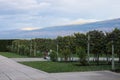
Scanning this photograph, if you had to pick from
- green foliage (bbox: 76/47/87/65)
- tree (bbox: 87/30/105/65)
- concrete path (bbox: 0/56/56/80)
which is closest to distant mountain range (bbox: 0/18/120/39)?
tree (bbox: 87/30/105/65)

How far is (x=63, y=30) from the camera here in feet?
101

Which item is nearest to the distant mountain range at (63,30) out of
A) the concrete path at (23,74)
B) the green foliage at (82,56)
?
the green foliage at (82,56)

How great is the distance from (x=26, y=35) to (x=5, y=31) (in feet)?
32.1

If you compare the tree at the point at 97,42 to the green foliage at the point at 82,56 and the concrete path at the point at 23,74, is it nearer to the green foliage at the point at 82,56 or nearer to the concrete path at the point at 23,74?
the green foliage at the point at 82,56

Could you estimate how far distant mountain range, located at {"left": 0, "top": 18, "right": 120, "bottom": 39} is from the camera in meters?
21.3

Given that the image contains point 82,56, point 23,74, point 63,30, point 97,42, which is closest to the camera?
point 23,74

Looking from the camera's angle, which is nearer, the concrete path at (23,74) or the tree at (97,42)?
the concrete path at (23,74)

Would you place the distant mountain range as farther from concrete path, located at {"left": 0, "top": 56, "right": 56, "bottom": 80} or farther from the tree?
concrete path, located at {"left": 0, "top": 56, "right": 56, "bottom": 80}

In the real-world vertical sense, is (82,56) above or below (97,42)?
below

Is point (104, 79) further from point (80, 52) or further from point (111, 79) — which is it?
point (80, 52)

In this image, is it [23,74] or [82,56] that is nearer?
[23,74]

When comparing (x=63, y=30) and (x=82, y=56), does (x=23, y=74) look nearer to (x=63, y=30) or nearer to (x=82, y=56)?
(x=82, y=56)

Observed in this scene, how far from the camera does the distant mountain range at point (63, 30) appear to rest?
2127 centimetres

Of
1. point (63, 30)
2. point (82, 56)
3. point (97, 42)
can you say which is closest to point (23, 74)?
point (82, 56)
